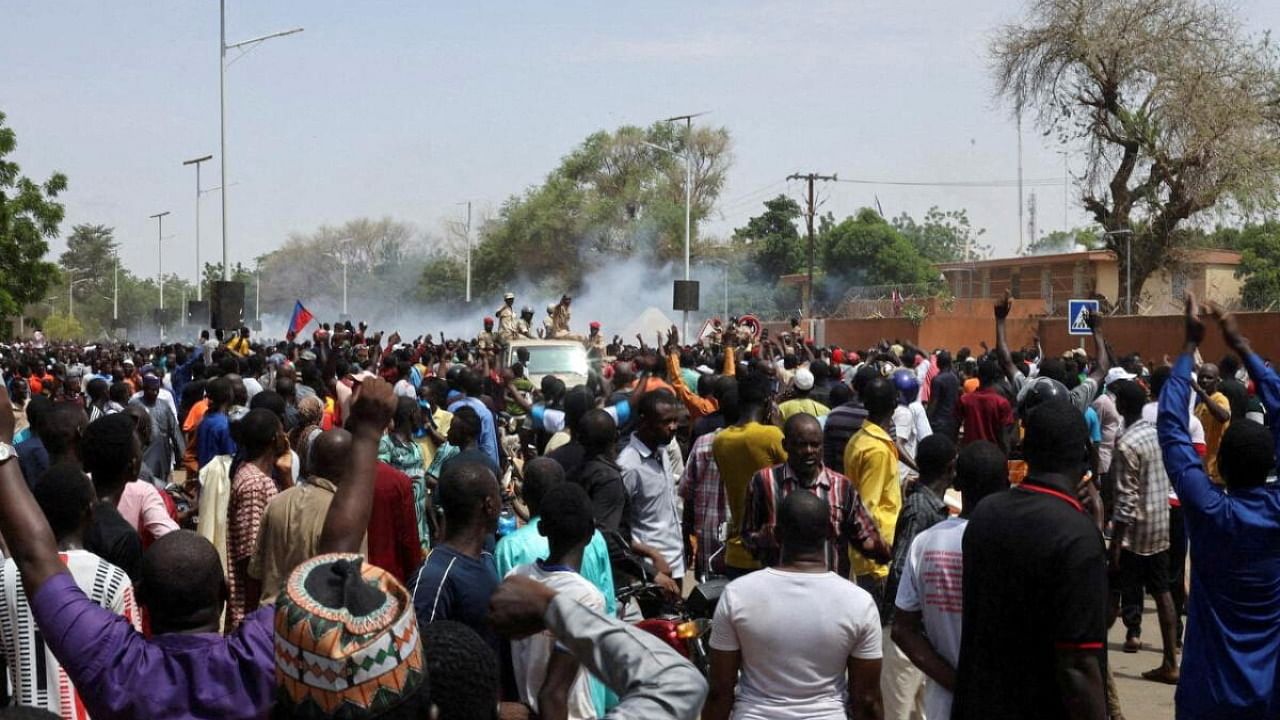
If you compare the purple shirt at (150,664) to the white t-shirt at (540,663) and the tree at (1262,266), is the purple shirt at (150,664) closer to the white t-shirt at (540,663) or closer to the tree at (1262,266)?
the white t-shirt at (540,663)

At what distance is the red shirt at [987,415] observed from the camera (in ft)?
36.0

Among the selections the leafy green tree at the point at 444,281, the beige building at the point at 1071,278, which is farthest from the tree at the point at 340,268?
the beige building at the point at 1071,278

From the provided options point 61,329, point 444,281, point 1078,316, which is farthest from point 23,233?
point 61,329

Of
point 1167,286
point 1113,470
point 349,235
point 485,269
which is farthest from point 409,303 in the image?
point 1113,470

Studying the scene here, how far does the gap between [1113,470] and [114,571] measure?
6500 millimetres

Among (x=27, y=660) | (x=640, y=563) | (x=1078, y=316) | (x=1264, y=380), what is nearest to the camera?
(x=27, y=660)

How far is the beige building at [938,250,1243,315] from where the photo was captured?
5091 centimetres

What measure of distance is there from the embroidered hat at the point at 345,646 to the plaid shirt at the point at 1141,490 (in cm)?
697

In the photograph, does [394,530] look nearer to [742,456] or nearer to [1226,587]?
[742,456]

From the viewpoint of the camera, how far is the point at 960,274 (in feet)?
220

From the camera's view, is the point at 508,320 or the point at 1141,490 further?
the point at 508,320

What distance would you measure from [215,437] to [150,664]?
23.6ft

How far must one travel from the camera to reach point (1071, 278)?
58.8m

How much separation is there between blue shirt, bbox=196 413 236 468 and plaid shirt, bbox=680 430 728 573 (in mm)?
3545
